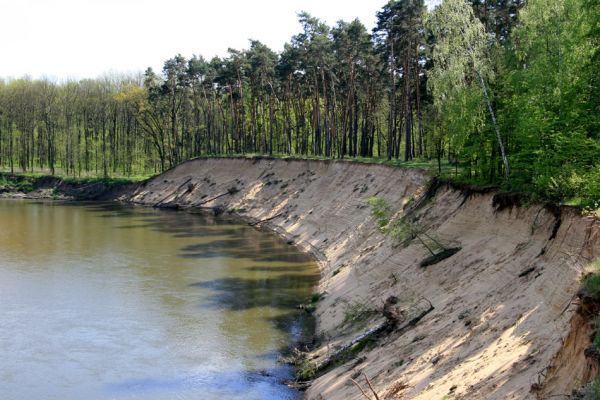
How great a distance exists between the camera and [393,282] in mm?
30391

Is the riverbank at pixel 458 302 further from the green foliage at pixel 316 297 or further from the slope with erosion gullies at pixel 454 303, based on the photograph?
the green foliage at pixel 316 297

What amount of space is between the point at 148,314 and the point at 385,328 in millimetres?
14511

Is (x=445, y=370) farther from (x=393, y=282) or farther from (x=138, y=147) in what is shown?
(x=138, y=147)

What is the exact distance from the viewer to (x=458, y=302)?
2302cm

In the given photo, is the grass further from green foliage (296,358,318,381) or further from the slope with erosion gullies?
green foliage (296,358,318,381)

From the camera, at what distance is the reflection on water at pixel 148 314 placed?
2392cm

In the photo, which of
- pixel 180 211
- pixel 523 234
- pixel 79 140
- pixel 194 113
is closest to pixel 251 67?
pixel 180 211

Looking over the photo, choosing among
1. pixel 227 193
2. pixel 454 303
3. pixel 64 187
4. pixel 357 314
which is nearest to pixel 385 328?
pixel 454 303

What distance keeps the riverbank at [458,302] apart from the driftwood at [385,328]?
6 centimetres

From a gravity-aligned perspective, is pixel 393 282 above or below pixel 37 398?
above

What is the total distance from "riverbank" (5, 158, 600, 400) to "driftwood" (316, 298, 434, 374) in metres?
0.06

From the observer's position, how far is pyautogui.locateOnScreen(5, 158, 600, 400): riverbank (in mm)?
15750

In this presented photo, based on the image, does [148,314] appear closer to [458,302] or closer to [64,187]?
[458,302]

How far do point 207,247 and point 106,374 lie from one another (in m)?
28.1
